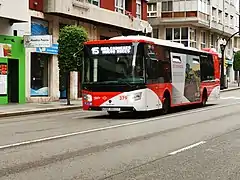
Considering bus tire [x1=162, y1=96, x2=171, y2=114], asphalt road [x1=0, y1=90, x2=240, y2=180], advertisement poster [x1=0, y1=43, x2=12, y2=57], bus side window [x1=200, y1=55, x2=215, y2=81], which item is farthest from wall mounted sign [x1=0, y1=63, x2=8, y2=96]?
bus side window [x1=200, y1=55, x2=215, y2=81]

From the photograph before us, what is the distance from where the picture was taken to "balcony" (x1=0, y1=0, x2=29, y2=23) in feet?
81.3

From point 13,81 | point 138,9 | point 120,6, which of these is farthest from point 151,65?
point 138,9

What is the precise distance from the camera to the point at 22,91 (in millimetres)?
27734

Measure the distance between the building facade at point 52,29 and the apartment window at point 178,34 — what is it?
2105 centimetres

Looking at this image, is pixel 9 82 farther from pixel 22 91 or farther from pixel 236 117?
pixel 236 117

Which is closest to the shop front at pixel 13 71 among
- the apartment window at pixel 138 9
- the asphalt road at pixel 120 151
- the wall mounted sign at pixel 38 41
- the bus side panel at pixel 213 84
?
the wall mounted sign at pixel 38 41

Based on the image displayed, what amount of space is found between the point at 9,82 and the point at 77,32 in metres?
4.81

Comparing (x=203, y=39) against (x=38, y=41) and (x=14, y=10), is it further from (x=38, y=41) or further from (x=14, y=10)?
(x=14, y=10)

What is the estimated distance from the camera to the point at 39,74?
30.1 m

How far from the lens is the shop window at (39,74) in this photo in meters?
29.4

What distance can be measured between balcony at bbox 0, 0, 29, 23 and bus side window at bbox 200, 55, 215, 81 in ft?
31.0

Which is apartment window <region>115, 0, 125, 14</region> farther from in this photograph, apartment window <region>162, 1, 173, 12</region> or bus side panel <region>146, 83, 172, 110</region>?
apartment window <region>162, 1, 173, 12</region>

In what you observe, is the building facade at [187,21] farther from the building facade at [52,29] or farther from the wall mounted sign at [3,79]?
the wall mounted sign at [3,79]

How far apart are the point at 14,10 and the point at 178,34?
3347 centimetres
